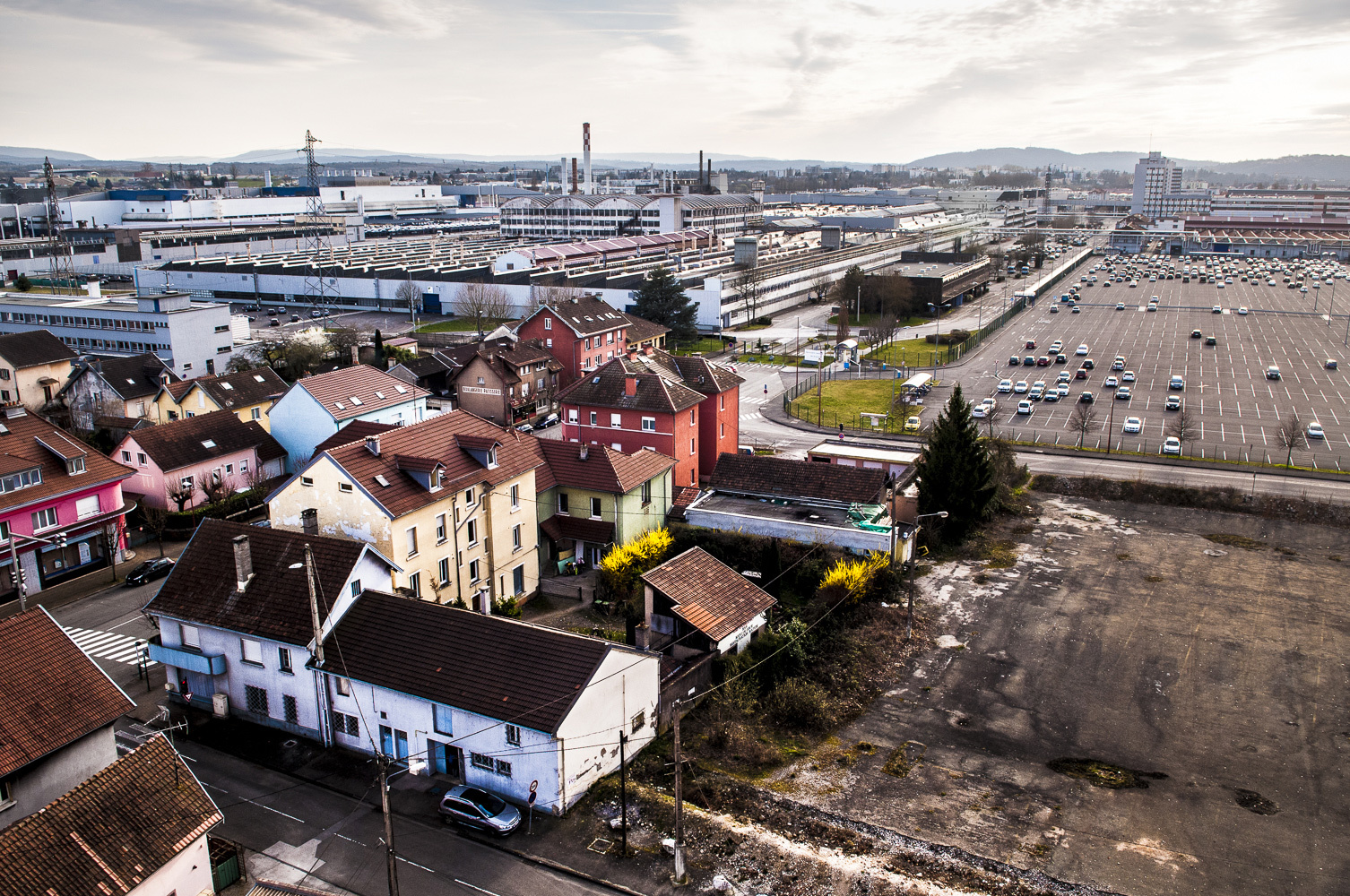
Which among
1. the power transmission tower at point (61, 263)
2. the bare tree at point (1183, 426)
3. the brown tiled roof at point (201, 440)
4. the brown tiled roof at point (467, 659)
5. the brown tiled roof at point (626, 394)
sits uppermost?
the power transmission tower at point (61, 263)

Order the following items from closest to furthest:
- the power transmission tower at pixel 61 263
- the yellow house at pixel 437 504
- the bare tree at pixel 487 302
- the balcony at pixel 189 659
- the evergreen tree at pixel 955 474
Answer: the balcony at pixel 189 659 < the yellow house at pixel 437 504 < the evergreen tree at pixel 955 474 < the bare tree at pixel 487 302 < the power transmission tower at pixel 61 263

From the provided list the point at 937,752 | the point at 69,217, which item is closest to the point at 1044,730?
the point at 937,752

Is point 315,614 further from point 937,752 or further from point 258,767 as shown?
point 937,752

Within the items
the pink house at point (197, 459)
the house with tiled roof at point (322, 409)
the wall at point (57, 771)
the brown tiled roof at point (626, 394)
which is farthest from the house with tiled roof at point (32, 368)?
the wall at point (57, 771)

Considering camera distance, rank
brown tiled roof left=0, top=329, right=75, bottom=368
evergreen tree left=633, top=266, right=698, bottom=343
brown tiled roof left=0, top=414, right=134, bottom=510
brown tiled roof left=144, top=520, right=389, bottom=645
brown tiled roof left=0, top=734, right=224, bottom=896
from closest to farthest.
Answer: brown tiled roof left=0, top=734, right=224, bottom=896, brown tiled roof left=144, top=520, right=389, bottom=645, brown tiled roof left=0, top=414, right=134, bottom=510, brown tiled roof left=0, top=329, right=75, bottom=368, evergreen tree left=633, top=266, right=698, bottom=343

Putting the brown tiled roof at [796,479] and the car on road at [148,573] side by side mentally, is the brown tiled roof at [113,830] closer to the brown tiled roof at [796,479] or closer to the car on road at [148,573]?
the car on road at [148,573]

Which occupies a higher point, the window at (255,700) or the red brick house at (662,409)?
the red brick house at (662,409)

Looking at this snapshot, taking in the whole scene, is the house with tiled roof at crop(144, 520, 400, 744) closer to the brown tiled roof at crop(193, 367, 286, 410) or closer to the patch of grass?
the brown tiled roof at crop(193, 367, 286, 410)

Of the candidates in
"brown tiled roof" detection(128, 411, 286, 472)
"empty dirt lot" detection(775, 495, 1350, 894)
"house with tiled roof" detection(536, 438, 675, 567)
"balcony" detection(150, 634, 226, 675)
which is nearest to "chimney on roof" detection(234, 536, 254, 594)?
"balcony" detection(150, 634, 226, 675)
